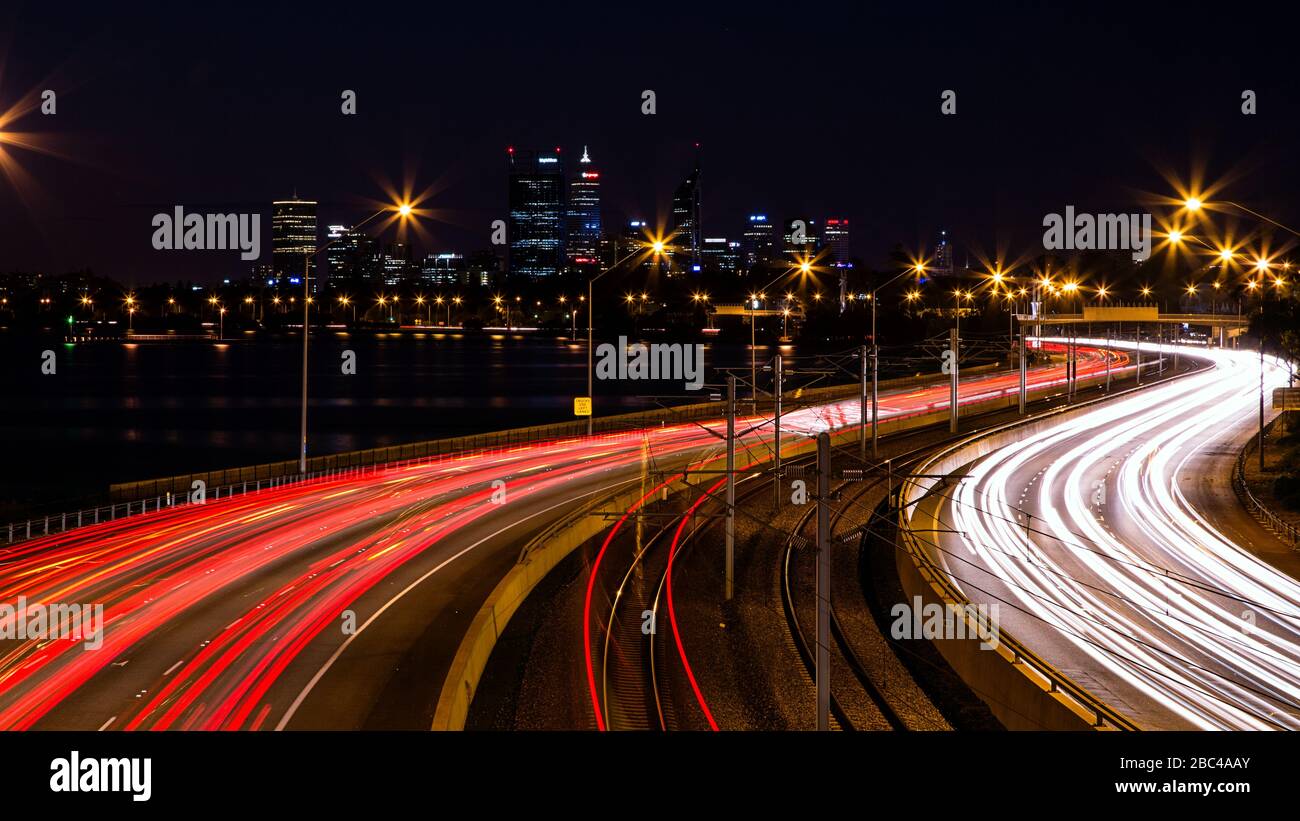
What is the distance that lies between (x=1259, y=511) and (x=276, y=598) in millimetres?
26312

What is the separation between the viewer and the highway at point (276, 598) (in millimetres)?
13203

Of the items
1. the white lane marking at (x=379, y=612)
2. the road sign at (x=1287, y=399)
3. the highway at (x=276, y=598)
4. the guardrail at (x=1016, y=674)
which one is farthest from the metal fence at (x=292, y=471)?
the road sign at (x=1287, y=399)

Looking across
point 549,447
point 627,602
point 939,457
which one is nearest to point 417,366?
point 549,447

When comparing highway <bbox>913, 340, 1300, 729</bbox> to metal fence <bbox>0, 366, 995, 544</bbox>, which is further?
metal fence <bbox>0, 366, 995, 544</bbox>

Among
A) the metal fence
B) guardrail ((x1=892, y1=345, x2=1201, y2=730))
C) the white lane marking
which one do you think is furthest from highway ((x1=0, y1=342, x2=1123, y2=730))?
guardrail ((x1=892, y1=345, x2=1201, y2=730))

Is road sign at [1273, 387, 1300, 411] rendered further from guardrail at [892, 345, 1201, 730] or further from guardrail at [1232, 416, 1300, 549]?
guardrail at [892, 345, 1201, 730]

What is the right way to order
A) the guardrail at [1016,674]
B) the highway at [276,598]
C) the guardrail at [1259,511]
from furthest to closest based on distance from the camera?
the guardrail at [1259,511]
the highway at [276,598]
the guardrail at [1016,674]

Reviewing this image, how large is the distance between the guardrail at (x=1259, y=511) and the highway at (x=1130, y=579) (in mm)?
715

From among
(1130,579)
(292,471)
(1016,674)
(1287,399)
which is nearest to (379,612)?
(1016,674)

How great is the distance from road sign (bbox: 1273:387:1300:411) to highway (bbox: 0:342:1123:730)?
32.5 m

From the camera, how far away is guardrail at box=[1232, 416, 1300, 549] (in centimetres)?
2700

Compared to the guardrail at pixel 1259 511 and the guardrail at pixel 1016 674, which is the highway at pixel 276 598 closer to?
the guardrail at pixel 1016 674
